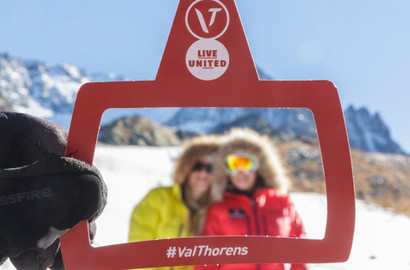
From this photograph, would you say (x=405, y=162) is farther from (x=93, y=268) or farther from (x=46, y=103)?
(x=46, y=103)

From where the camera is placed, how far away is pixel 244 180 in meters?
1.24

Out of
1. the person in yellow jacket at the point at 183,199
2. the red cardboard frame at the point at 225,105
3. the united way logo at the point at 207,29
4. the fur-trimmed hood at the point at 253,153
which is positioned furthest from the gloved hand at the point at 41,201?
the fur-trimmed hood at the point at 253,153

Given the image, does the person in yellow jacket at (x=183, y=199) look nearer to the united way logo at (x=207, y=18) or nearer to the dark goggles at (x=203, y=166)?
the dark goggles at (x=203, y=166)

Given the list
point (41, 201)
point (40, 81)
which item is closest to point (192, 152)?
point (41, 201)

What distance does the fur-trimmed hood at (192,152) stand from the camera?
1.24 m

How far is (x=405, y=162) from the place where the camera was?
18.0 m

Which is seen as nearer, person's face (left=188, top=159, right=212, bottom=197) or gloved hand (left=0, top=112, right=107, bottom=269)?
gloved hand (left=0, top=112, right=107, bottom=269)

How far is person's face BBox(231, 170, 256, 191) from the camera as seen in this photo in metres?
1.21

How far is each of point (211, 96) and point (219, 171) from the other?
44 cm

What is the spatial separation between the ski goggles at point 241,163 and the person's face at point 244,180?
1cm

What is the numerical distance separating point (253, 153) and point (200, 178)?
0.18 metres

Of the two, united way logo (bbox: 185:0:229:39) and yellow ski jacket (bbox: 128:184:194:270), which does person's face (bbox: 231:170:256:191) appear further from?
united way logo (bbox: 185:0:229:39)

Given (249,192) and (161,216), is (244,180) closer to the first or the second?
(249,192)

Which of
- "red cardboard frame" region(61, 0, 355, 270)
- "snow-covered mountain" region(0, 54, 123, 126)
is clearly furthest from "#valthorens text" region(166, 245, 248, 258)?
"snow-covered mountain" region(0, 54, 123, 126)
